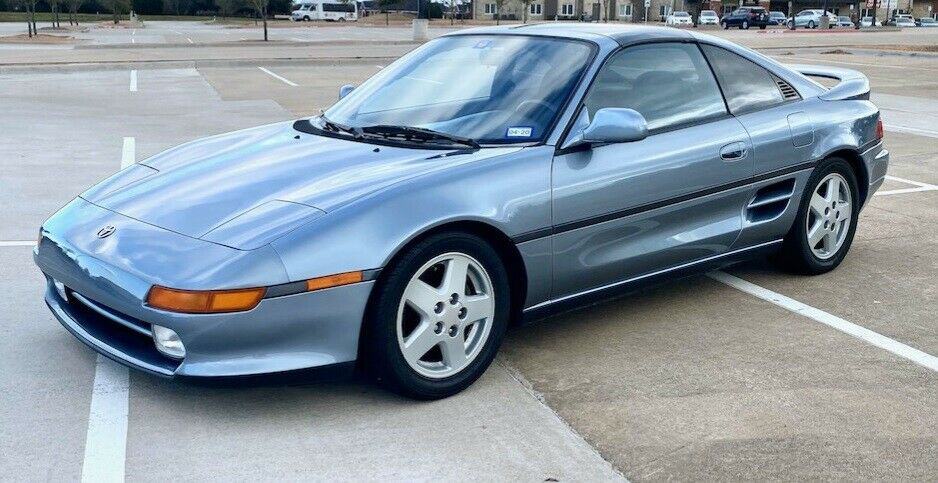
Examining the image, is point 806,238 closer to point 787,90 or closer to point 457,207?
point 787,90

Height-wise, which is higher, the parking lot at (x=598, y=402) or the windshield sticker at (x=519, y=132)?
the windshield sticker at (x=519, y=132)

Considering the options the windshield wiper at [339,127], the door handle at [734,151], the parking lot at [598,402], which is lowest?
the parking lot at [598,402]

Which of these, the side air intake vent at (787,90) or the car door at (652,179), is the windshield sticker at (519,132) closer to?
the car door at (652,179)

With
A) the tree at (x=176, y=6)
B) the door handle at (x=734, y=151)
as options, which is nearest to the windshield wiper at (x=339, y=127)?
the door handle at (x=734, y=151)

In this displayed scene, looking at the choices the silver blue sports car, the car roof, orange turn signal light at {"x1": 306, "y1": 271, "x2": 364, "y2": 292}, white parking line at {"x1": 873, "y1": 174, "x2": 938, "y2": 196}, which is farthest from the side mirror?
white parking line at {"x1": 873, "y1": 174, "x2": 938, "y2": 196}

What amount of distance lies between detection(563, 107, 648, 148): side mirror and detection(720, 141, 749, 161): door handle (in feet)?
2.38

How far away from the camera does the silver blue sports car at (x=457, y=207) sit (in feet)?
11.4

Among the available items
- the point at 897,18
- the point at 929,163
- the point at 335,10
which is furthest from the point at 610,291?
the point at 897,18

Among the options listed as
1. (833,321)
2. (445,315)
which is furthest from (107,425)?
(833,321)

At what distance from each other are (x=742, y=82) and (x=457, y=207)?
2107 mm

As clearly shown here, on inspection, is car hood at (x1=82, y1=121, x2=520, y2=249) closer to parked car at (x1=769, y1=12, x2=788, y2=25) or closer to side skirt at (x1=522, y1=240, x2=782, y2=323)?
side skirt at (x1=522, y1=240, x2=782, y2=323)

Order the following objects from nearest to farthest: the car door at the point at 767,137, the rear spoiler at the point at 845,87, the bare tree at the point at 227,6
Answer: the car door at the point at 767,137, the rear spoiler at the point at 845,87, the bare tree at the point at 227,6

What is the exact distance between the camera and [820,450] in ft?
11.3

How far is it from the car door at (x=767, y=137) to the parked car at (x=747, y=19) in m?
60.7
